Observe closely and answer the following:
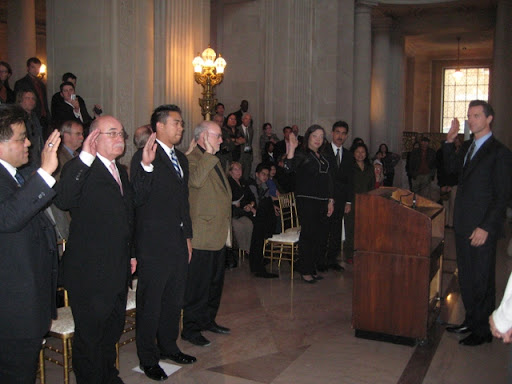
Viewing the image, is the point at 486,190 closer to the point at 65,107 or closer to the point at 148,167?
the point at 148,167

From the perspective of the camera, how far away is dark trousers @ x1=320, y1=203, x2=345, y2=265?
7293 millimetres

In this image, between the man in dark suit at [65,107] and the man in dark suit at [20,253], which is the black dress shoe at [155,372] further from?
the man in dark suit at [65,107]

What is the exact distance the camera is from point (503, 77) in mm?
15273

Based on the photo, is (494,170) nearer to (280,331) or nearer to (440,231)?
(440,231)

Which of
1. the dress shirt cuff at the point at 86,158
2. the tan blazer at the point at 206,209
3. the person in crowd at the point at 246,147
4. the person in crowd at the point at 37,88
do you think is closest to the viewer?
the dress shirt cuff at the point at 86,158

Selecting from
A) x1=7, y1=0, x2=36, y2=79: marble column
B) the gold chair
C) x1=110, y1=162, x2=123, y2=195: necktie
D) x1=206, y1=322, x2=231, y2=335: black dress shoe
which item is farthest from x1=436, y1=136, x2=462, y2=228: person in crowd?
x1=7, y1=0, x2=36, y2=79: marble column

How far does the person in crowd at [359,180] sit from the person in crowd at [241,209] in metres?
1.38

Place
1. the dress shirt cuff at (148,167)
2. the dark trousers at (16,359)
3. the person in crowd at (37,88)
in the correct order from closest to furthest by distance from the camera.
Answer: the dark trousers at (16,359) → the dress shirt cuff at (148,167) → the person in crowd at (37,88)

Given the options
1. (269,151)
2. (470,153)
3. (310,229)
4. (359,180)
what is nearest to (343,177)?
(359,180)

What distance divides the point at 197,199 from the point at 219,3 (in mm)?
9837

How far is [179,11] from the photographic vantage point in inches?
355

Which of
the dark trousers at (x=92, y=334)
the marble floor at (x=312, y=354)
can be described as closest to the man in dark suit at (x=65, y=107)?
the marble floor at (x=312, y=354)

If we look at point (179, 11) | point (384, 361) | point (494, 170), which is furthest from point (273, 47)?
point (384, 361)

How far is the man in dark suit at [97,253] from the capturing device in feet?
10.5
